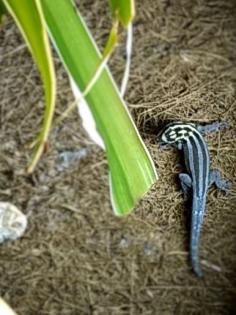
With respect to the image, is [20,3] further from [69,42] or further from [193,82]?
[193,82]

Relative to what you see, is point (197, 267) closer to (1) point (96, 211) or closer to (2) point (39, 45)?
(1) point (96, 211)

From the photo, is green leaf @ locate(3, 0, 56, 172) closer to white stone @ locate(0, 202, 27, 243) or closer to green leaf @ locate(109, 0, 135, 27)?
green leaf @ locate(109, 0, 135, 27)

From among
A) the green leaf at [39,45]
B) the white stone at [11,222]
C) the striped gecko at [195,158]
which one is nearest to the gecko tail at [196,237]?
the striped gecko at [195,158]

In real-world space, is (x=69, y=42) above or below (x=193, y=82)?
above

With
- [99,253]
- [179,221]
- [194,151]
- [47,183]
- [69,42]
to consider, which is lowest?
[99,253]

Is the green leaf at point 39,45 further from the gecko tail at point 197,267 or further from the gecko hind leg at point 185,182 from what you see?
the gecko tail at point 197,267

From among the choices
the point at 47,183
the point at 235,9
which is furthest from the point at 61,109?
the point at 235,9

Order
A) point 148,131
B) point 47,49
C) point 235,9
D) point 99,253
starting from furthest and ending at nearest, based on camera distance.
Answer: point 235,9 < point 99,253 < point 148,131 < point 47,49
